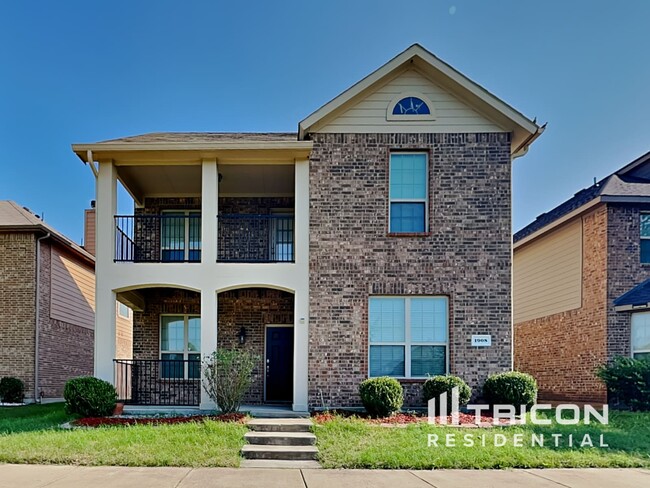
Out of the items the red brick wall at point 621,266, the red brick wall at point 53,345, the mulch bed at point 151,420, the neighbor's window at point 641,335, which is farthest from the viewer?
the red brick wall at point 53,345

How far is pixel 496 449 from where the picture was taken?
28.2 ft

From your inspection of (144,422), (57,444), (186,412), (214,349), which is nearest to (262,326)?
(214,349)

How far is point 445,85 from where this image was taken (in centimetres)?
1253

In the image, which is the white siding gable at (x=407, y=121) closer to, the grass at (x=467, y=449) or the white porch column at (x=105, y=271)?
the white porch column at (x=105, y=271)

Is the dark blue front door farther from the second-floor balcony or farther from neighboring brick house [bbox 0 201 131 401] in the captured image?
neighboring brick house [bbox 0 201 131 401]

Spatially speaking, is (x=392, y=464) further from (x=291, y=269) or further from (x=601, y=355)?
(x=601, y=355)

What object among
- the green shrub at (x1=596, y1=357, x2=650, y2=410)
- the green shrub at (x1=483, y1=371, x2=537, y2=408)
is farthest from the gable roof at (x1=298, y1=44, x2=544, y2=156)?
the green shrub at (x1=596, y1=357, x2=650, y2=410)

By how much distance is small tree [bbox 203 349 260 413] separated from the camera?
11.1 metres

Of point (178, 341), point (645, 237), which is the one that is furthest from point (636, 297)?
point (178, 341)

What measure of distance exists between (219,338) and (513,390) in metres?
7.10

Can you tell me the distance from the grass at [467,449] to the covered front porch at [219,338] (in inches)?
160

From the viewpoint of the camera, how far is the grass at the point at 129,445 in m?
8.04

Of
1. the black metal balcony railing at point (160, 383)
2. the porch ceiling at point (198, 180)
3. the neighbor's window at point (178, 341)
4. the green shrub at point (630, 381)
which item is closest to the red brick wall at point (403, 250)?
the porch ceiling at point (198, 180)

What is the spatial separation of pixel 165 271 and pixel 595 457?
8.98m
